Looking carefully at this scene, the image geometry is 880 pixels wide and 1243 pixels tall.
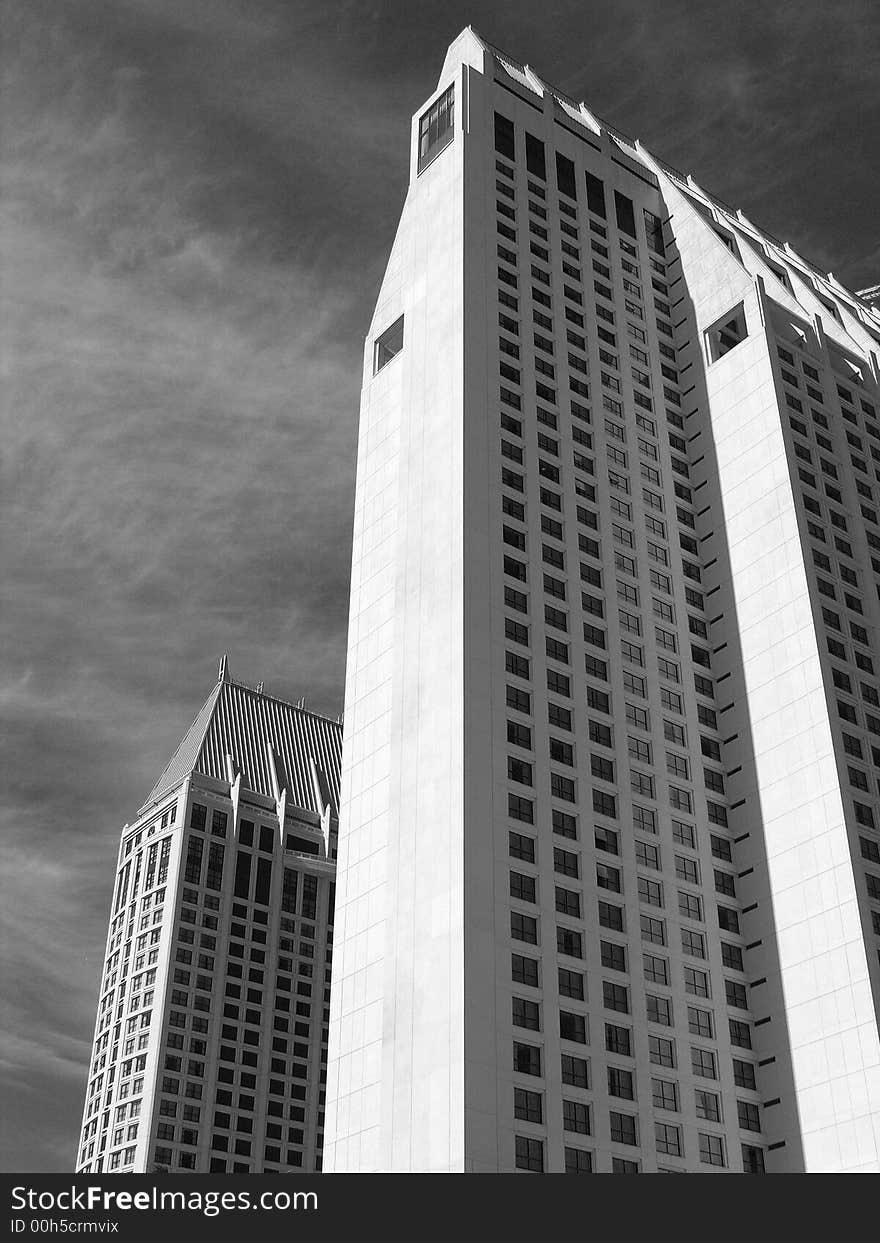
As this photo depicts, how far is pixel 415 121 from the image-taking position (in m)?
122

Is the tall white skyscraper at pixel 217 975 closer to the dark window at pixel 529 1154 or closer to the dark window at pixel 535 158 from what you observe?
the dark window at pixel 529 1154

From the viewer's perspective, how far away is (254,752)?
611 ft

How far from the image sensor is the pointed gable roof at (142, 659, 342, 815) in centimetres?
17875

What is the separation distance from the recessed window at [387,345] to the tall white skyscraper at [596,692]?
1.14ft

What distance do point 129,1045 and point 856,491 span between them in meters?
102

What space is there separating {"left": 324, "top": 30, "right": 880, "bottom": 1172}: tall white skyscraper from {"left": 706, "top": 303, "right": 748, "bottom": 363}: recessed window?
14.3 inches

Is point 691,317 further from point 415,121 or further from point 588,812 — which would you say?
point 588,812

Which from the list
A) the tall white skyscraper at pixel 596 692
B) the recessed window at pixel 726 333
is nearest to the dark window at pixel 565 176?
the tall white skyscraper at pixel 596 692

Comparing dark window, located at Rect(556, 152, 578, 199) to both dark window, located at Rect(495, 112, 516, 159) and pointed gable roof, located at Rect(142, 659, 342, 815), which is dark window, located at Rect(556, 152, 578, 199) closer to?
dark window, located at Rect(495, 112, 516, 159)

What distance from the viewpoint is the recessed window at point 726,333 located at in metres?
115

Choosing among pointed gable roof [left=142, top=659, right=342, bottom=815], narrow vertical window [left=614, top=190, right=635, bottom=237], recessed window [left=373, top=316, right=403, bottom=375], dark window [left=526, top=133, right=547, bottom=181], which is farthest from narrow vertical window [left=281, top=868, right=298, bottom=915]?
dark window [left=526, top=133, right=547, bottom=181]

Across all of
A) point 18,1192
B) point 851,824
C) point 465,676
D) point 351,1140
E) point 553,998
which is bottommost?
point 18,1192

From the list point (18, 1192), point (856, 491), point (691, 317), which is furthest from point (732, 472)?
point (18, 1192)

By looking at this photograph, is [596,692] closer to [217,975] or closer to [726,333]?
[726,333]
